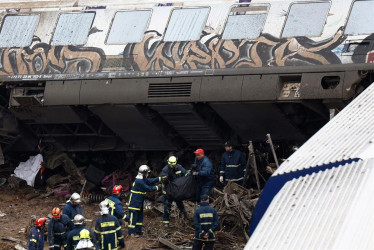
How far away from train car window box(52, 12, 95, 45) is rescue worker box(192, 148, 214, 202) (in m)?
4.65

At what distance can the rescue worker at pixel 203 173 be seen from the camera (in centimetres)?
2000

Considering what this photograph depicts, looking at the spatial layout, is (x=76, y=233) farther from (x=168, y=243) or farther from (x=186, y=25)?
(x=186, y=25)

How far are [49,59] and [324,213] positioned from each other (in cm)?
1179

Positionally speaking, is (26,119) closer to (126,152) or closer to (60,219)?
(126,152)

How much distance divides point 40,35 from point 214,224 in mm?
7944

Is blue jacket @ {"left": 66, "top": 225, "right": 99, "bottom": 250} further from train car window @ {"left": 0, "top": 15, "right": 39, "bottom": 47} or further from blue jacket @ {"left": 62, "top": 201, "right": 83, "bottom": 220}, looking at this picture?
train car window @ {"left": 0, "top": 15, "right": 39, "bottom": 47}

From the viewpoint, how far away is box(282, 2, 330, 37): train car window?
20953 mm

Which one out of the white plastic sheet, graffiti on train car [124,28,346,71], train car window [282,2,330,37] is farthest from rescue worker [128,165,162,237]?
the white plastic sheet

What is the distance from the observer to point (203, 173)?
19938 millimetres

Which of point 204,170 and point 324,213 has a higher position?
point 204,170

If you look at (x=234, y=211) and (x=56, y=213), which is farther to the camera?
(x=234, y=211)

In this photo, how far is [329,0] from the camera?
21.1 m

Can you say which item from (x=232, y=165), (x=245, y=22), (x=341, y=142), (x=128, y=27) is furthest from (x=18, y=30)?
(x=341, y=142)

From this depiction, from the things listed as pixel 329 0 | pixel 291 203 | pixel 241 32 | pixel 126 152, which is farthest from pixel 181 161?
pixel 291 203
